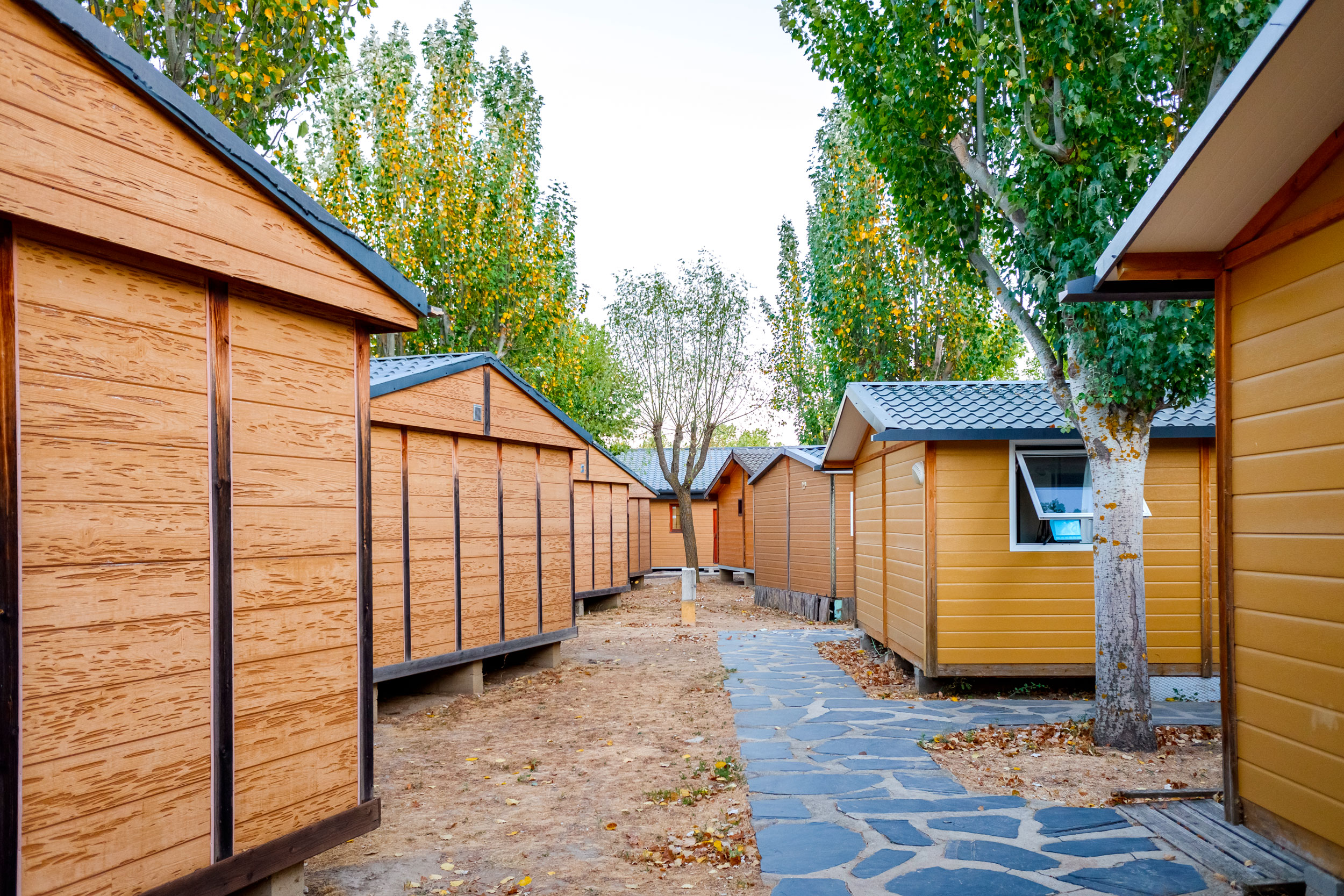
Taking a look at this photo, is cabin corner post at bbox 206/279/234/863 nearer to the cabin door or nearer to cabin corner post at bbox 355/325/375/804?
cabin corner post at bbox 355/325/375/804

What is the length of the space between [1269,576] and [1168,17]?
4.38 metres

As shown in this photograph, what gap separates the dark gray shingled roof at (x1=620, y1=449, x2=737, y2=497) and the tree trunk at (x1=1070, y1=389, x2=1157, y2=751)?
1006 inches

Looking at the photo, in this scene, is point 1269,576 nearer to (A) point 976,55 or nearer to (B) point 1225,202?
(B) point 1225,202

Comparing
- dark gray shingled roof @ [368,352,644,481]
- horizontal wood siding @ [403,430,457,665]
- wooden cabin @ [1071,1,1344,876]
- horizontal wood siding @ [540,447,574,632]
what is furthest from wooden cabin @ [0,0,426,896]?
horizontal wood siding @ [540,447,574,632]

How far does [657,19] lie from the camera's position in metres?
20.2

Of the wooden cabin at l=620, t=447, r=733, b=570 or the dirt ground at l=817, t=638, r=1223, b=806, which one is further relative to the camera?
the wooden cabin at l=620, t=447, r=733, b=570

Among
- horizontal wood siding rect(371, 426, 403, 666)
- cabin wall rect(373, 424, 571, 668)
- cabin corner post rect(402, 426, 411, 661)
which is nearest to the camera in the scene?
horizontal wood siding rect(371, 426, 403, 666)

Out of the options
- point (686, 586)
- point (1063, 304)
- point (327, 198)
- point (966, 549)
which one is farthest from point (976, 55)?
point (327, 198)

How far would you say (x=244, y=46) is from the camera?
10.1 metres

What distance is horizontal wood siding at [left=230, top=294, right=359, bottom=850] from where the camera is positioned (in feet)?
11.6

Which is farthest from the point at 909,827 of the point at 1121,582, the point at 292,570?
the point at 292,570

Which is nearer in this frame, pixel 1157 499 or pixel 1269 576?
pixel 1269 576

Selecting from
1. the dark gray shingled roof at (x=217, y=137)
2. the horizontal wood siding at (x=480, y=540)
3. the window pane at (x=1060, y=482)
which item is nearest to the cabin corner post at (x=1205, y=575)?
the window pane at (x=1060, y=482)

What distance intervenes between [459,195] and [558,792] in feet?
47.0
